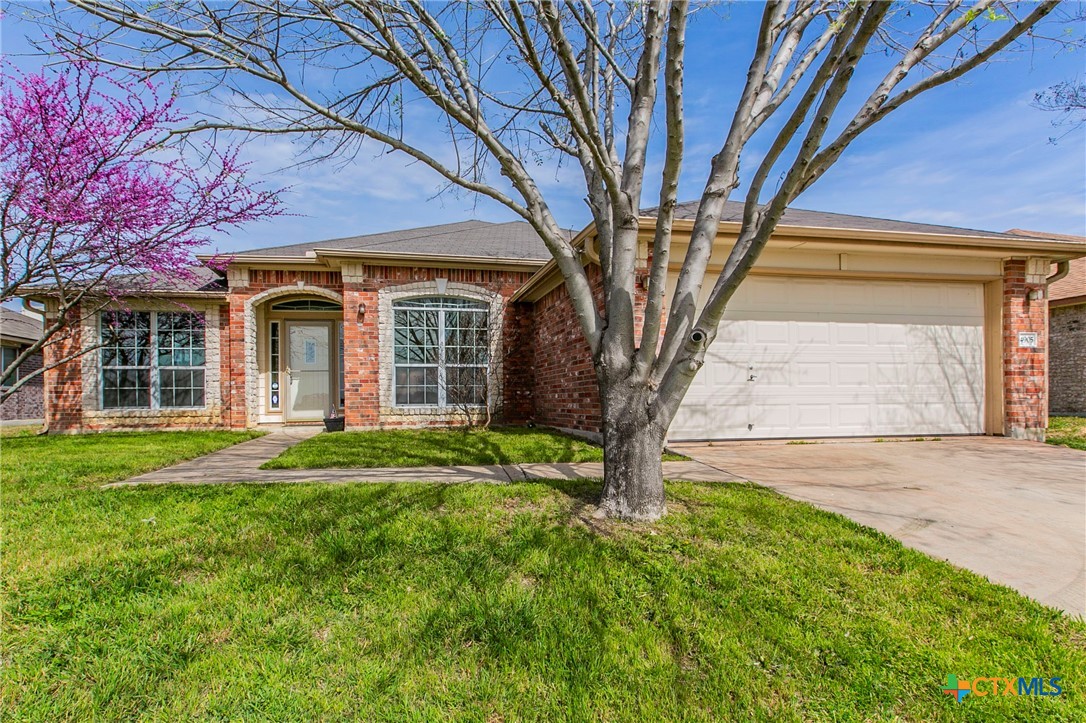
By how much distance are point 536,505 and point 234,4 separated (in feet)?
13.4

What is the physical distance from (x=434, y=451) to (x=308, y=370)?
6.27 meters

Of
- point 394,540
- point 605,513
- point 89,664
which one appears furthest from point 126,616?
point 605,513

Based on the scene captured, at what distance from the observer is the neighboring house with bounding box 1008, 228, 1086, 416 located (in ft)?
36.7

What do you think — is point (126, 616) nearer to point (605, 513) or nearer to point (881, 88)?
point (605, 513)

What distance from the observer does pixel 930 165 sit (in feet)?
19.8

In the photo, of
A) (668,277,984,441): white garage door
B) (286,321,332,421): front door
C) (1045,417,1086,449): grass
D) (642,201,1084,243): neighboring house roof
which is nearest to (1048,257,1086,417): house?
(1045,417,1086,449): grass

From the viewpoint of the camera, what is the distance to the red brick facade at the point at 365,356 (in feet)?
27.7

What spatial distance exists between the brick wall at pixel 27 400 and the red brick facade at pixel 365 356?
8373 millimetres

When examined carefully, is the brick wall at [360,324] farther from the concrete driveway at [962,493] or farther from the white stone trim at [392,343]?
the concrete driveway at [962,493]

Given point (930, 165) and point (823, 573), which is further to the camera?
point (930, 165)

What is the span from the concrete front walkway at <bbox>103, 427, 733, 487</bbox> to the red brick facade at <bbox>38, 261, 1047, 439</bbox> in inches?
96.4

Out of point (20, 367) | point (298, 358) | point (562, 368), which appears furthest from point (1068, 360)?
point (20, 367)

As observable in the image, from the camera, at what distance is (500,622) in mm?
2096

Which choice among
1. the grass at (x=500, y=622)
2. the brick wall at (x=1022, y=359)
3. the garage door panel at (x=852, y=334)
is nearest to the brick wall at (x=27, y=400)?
the grass at (x=500, y=622)
